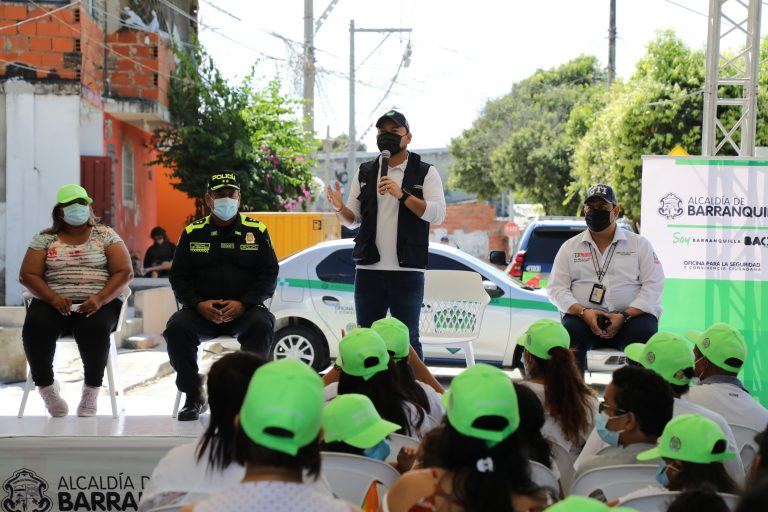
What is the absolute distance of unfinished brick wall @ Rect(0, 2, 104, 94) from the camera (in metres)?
13.5

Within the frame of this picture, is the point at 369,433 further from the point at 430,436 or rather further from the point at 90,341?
the point at 90,341

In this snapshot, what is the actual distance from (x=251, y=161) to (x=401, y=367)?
13.8 metres

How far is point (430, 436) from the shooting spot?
304cm

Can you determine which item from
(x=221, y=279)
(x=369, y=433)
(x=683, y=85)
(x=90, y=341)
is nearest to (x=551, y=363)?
(x=369, y=433)

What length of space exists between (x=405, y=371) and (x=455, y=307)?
13.5 feet

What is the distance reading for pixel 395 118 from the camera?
20.5 feet

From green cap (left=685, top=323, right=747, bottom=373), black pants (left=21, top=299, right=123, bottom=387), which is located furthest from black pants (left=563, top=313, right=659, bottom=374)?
black pants (left=21, top=299, right=123, bottom=387)

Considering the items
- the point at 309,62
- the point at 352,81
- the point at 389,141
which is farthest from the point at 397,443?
the point at 352,81

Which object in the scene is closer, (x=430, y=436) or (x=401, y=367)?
(x=430, y=436)

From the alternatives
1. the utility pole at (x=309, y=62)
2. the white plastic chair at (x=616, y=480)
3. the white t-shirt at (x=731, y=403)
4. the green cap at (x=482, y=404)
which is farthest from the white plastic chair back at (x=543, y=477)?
the utility pole at (x=309, y=62)

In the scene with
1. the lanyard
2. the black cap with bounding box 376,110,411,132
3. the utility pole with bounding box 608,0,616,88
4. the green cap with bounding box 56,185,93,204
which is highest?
the utility pole with bounding box 608,0,616,88

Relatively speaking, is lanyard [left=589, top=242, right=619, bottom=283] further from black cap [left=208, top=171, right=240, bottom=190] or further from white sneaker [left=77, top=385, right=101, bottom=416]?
white sneaker [left=77, top=385, right=101, bottom=416]

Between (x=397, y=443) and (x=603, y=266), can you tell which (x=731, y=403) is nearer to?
(x=397, y=443)

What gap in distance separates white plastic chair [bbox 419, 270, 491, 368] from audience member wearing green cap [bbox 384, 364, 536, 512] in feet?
18.0
